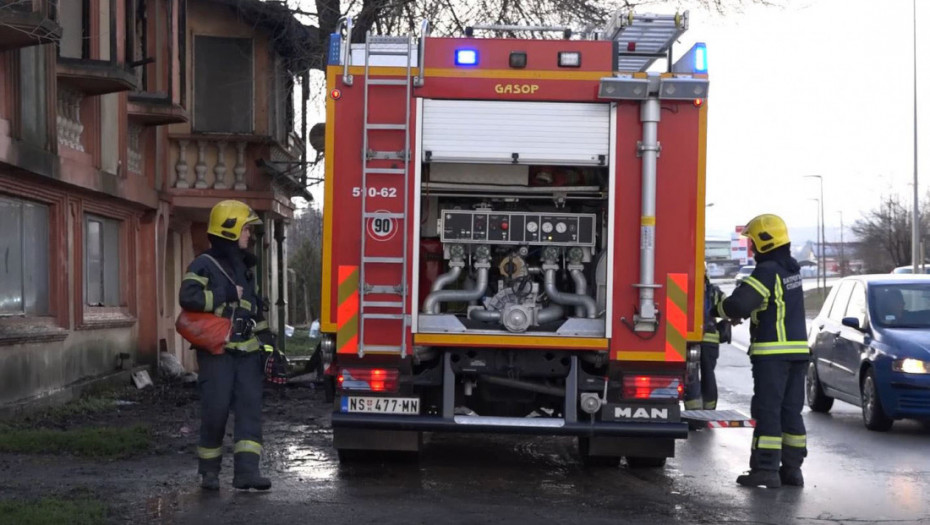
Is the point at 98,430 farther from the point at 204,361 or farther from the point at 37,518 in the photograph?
the point at 37,518

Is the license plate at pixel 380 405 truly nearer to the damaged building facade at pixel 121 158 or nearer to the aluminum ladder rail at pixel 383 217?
the aluminum ladder rail at pixel 383 217

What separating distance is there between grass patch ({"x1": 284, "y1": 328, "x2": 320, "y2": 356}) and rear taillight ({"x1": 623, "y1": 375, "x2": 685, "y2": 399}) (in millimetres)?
15370

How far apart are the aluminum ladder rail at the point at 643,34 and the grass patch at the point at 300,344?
47.2 ft

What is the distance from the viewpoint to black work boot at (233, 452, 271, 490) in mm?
8203

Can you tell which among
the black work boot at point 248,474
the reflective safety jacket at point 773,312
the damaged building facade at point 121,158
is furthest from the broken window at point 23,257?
the reflective safety jacket at point 773,312

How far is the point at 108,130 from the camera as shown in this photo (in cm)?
1550

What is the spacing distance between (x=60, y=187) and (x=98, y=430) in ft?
12.5

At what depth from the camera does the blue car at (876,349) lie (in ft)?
39.2

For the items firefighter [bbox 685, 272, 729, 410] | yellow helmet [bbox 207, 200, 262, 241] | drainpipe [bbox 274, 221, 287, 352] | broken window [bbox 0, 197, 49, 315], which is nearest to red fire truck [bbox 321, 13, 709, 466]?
yellow helmet [bbox 207, 200, 262, 241]

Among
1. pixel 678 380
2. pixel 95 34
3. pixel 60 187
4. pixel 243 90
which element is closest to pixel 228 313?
pixel 678 380

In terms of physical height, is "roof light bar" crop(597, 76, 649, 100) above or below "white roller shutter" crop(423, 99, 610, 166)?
above

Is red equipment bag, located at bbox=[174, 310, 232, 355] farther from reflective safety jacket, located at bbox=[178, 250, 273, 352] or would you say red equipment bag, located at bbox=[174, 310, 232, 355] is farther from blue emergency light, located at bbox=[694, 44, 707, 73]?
blue emergency light, located at bbox=[694, 44, 707, 73]

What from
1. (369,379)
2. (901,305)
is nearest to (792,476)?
(369,379)

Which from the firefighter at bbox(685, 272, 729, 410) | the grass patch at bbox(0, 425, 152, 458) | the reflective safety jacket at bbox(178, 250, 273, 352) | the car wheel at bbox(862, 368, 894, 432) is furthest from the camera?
the firefighter at bbox(685, 272, 729, 410)
